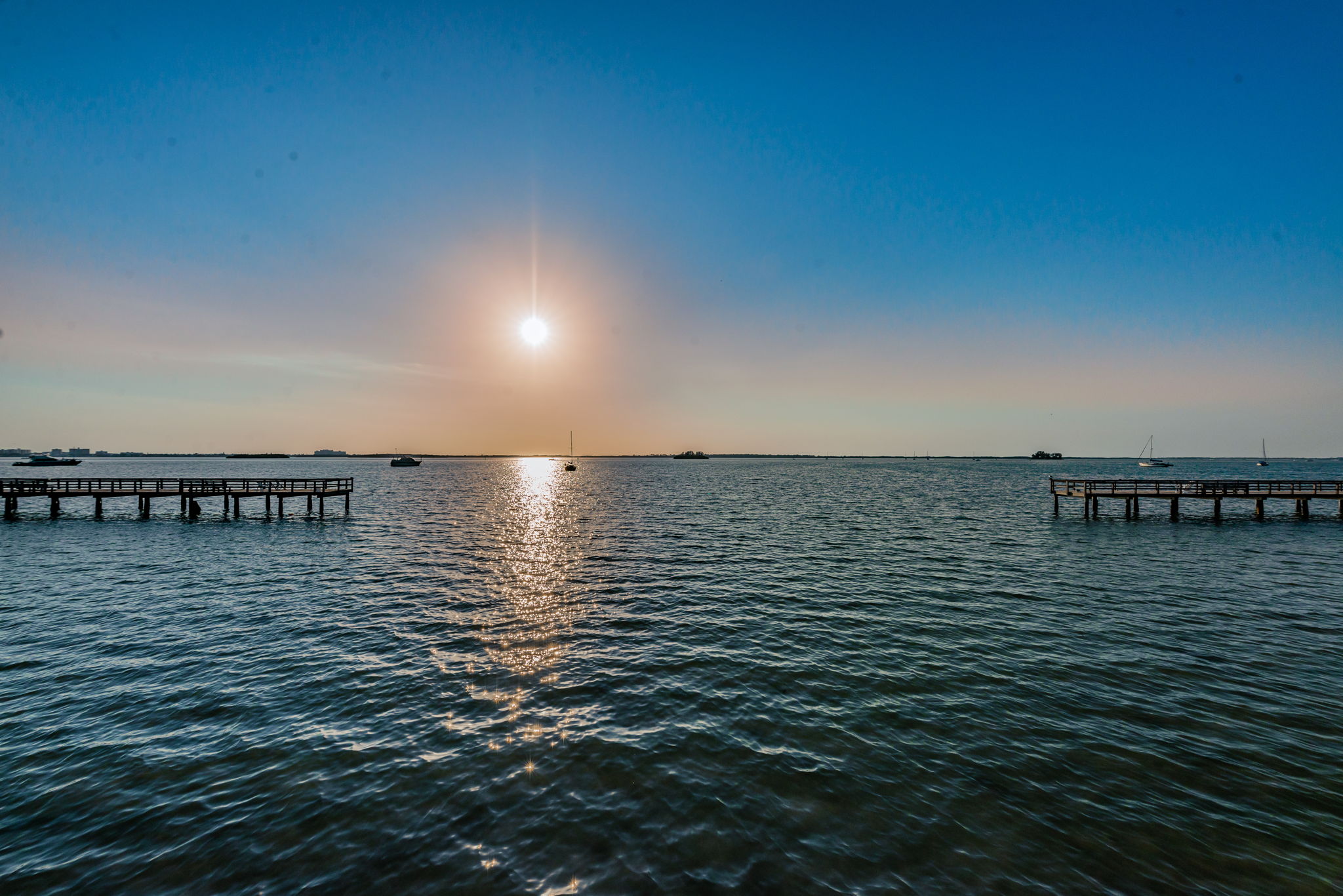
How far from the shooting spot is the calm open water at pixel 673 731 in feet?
24.3

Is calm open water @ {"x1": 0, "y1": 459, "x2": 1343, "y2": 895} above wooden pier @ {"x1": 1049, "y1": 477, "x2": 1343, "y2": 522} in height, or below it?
below

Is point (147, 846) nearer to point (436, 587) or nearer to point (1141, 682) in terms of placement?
point (436, 587)

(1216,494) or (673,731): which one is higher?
(1216,494)

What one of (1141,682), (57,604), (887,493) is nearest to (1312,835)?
(1141,682)

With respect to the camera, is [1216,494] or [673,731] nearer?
[673,731]

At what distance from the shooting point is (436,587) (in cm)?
2266

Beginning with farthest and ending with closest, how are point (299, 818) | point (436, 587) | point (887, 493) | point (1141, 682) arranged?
point (887, 493), point (436, 587), point (1141, 682), point (299, 818)

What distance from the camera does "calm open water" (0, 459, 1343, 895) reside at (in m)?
7.42

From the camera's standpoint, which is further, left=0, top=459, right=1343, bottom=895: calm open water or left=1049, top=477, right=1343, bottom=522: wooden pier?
left=1049, top=477, right=1343, bottom=522: wooden pier

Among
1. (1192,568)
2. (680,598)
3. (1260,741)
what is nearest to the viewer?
(1260,741)

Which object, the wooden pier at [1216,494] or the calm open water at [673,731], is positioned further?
the wooden pier at [1216,494]

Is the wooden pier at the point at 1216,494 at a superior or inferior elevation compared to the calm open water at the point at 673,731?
superior

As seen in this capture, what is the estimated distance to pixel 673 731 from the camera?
35.7 feet

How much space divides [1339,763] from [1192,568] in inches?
825
